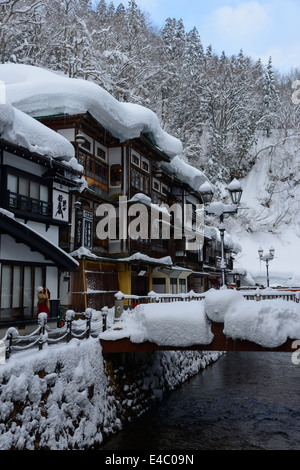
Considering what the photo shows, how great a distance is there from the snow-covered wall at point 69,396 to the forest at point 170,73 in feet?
104

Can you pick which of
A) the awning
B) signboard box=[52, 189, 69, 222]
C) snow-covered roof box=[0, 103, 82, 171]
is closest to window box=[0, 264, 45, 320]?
the awning

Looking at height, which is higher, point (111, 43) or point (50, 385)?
point (111, 43)

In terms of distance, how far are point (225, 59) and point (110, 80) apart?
1678 inches

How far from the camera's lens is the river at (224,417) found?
13.2 meters

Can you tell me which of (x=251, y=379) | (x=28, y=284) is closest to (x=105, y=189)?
(x=28, y=284)

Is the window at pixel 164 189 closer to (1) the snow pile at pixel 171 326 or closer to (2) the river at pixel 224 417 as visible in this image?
(2) the river at pixel 224 417

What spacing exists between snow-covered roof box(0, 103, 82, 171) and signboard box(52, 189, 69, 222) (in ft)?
5.38

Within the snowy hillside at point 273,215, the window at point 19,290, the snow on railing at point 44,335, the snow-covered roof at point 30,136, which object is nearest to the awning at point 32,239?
the window at point 19,290

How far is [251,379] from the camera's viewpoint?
22.0 m

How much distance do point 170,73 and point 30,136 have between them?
136 ft

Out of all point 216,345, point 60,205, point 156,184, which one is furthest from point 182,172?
point 216,345

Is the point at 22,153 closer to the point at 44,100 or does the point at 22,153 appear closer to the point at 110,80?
the point at 44,100

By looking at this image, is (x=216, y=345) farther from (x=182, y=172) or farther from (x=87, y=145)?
(x=182, y=172)

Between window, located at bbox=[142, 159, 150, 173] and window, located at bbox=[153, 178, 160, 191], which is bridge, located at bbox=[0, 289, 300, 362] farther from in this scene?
window, located at bbox=[153, 178, 160, 191]
